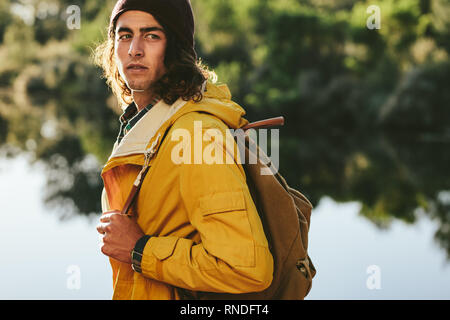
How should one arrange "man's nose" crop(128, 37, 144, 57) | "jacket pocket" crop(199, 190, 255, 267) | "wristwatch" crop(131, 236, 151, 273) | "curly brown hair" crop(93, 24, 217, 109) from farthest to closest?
"man's nose" crop(128, 37, 144, 57)
"curly brown hair" crop(93, 24, 217, 109)
"wristwatch" crop(131, 236, 151, 273)
"jacket pocket" crop(199, 190, 255, 267)

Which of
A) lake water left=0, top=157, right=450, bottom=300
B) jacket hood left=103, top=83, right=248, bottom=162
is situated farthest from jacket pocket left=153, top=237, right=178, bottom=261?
lake water left=0, top=157, right=450, bottom=300

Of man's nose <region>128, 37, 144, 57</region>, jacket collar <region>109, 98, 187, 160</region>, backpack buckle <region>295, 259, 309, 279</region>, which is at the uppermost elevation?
man's nose <region>128, 37, 144, 57</region>

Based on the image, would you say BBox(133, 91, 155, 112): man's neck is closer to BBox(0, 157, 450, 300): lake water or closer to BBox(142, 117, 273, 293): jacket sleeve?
BBox(142, 117, 273, 293): jacket sleeve

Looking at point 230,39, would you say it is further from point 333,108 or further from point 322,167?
point 322,167

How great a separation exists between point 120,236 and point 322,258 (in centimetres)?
686

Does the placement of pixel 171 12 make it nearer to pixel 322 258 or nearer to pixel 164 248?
pixel 164 248

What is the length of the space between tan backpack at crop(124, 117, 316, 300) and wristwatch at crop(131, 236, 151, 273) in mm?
127

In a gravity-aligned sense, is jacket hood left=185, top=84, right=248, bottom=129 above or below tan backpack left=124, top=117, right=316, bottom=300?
above

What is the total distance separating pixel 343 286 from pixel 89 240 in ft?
15.4

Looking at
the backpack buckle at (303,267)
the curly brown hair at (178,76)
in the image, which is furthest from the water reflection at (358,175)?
the curly brown hair at (178,76)

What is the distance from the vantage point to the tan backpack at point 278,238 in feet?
6.10

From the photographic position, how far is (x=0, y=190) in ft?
44.9

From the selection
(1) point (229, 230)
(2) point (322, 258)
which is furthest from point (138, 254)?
(2) point (322, 258)

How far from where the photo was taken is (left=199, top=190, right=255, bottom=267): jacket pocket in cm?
171
